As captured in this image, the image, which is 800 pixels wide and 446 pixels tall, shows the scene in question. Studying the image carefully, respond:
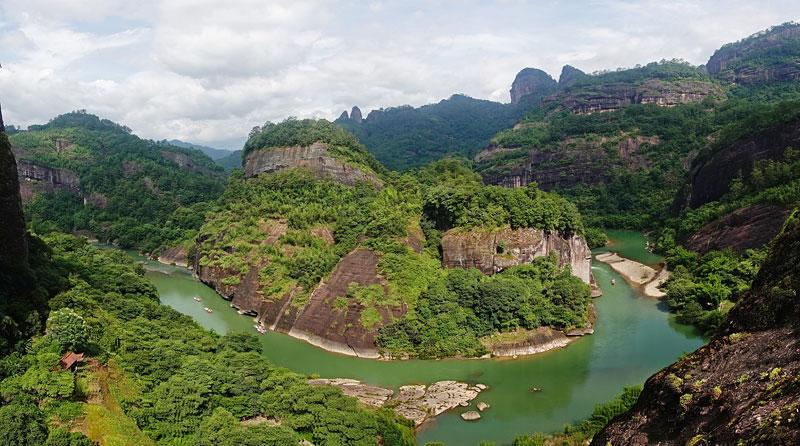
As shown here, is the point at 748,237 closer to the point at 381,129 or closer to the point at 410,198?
the point at 410,198

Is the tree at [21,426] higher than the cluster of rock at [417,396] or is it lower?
higher

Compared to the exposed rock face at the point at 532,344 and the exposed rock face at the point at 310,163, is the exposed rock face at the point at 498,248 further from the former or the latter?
the exposed rock face at the point at 310,163

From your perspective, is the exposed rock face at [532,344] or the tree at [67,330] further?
the exposed rock face at [532,344]

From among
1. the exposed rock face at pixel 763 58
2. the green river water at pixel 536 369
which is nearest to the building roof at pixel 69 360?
the green river water at pixel 536 369

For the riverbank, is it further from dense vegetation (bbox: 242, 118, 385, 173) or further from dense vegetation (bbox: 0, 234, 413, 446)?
dense vegetation (bbox: 0, 234, 413, 446)

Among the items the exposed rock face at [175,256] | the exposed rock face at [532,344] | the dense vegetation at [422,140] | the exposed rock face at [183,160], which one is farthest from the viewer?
the dense vegetation at [422,140]

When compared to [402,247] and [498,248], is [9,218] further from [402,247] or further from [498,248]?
[498,248]

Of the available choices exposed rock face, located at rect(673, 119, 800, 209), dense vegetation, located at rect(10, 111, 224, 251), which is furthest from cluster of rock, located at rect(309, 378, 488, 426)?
exposed rock face, located at rect(673, 119, 800, 209)

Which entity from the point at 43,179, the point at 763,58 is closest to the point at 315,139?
the point at 43,179
